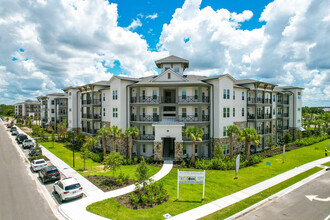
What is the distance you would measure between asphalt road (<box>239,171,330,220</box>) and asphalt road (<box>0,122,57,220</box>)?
1566 centimetres

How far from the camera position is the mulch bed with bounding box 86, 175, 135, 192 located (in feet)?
60.1

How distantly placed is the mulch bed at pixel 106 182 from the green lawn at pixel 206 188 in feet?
8.68

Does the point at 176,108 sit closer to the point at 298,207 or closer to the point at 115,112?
the point at 115,112

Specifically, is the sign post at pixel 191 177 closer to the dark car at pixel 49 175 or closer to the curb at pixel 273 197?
the curb at pixel 273 197

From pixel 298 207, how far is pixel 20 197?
24141 mm

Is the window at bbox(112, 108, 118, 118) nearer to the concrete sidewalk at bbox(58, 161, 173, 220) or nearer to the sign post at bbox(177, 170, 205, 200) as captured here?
the concrete sidewalk at bbox(58, 161, 173, 220)

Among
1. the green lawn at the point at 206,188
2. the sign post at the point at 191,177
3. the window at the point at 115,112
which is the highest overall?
the window at the point at 115,112

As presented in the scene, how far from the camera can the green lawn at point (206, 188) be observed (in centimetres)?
1381

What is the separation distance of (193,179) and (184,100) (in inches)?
628

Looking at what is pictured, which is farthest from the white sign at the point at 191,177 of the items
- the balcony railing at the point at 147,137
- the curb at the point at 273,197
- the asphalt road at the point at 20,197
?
the balcony railing at the point at 147,137

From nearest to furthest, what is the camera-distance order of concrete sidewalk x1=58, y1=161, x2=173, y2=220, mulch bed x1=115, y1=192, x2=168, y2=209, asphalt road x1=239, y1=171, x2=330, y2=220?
1. concrete sidewalk x1=58, y1=161, x2=173, y2=220
2. asphalt road x1=239, y1=171, x2=330, y2=220
3. mulch bed x1=115, y1=192, x2=168, y2=209

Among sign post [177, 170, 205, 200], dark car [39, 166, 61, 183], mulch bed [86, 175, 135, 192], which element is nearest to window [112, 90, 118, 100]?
mulch bed [86, 175, 135, 192]

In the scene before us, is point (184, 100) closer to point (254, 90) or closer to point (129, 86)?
point (129, 86)

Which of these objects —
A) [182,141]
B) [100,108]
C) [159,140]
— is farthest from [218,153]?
[100,108]
